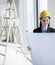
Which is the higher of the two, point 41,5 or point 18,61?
point 41,5

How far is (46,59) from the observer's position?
50.8 inches

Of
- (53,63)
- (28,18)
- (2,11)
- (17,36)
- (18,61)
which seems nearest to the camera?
(53,63)

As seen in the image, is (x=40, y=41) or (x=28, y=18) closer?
(x=40, y=41)

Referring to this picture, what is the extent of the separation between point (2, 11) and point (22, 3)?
69 cm

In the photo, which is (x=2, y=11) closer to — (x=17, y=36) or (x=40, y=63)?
(x=17, y=36)

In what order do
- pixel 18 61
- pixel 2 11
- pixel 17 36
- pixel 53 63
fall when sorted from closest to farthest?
pixel 53 63, pixel 18 61, pixel 17 36, pixel 2 11

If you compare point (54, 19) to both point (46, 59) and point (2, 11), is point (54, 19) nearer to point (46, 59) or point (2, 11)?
point (2, 11)

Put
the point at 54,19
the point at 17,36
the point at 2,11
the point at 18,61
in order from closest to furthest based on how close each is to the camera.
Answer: the point at 18,61 → the point at 17,36 → the point at 54,19 → the point at 2,11

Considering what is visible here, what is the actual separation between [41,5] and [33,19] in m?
0.38

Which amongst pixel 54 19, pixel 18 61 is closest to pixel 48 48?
pixel 18 61

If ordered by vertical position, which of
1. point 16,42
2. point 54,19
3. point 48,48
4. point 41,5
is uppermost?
point 41,5

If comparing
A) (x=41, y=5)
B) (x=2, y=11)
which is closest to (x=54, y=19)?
(x=41, y=5)

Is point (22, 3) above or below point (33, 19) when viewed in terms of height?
above

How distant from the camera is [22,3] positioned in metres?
3.76
